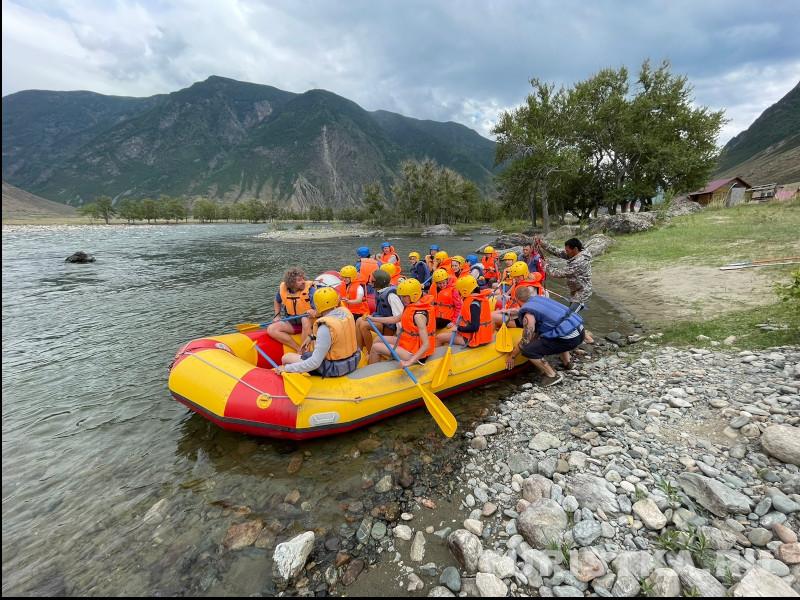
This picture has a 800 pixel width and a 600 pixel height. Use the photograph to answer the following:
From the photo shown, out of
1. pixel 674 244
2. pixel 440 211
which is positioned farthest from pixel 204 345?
pixel 440 211

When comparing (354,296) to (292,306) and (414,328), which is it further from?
(414,328)

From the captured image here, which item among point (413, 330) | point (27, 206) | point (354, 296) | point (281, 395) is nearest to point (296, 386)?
point (281, 395)

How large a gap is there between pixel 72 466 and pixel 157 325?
662 cm

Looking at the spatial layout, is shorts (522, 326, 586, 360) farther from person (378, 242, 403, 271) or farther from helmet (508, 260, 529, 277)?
person (378, 242, 403, 271)

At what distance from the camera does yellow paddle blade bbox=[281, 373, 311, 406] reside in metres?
4.85

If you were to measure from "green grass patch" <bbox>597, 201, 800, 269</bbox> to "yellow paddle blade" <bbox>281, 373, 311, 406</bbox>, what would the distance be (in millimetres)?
13520

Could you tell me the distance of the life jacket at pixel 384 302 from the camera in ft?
22.8

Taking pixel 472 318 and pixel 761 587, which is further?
pixel 472 318

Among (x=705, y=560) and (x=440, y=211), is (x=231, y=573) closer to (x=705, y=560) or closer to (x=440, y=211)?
(x=705, y=560)

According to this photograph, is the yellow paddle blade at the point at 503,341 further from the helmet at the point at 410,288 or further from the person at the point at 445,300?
the helmet at the point at 410,288

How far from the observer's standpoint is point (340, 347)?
208 inches

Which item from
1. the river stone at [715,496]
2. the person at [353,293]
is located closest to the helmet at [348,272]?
the person at [353,293]

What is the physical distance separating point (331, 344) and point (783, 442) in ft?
16.9

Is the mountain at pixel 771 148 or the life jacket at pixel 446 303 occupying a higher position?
the mountain at pixel 771 148
